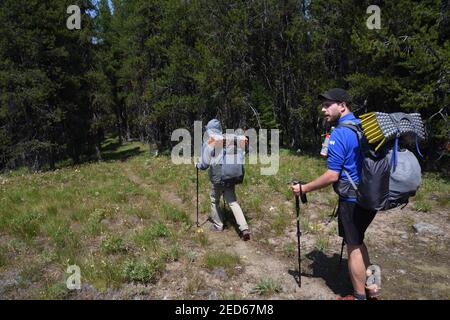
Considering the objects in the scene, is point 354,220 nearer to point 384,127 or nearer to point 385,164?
point 385,164

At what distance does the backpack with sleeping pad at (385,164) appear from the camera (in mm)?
4660

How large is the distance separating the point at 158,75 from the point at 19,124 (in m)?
10.9

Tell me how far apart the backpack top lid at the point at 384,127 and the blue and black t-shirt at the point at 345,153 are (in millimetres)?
307

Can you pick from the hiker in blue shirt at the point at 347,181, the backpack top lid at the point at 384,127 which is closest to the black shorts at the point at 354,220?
the hiker in blue shirt at the point at 347,181

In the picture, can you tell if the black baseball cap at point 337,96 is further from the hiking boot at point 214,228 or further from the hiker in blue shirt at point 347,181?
the hiking boot at point 214,228

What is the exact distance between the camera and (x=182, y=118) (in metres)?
30.5

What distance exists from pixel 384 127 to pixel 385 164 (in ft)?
1.51

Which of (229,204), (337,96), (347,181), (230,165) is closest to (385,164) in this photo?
(347,181)

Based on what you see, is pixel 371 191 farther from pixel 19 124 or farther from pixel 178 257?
pixel 19 124

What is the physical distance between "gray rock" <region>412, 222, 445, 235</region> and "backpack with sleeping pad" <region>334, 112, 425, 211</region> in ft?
14.6

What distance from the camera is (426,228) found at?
28.5 ft

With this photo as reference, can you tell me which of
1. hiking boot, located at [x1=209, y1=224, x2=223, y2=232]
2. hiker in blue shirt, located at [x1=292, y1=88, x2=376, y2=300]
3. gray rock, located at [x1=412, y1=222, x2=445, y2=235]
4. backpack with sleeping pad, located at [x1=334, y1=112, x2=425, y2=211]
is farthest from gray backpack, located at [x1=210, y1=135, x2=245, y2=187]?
gray rock, located at [x1=412, y1=222, x2=445, y2=235]
